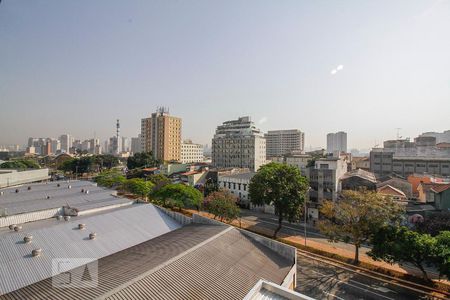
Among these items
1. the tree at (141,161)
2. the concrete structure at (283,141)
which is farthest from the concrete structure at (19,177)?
the concrete structure at (283,141)

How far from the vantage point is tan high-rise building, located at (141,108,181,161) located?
390 feet

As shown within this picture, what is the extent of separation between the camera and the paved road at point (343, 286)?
18353mm

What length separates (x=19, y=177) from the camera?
5550 centimetres

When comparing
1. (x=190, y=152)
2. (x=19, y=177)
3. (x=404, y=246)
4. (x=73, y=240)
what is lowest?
(x=404, y=246)

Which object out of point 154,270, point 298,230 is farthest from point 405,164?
point 154,270

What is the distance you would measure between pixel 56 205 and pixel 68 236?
37.6ft

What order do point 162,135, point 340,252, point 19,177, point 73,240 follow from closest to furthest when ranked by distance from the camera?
point 73,240
point 340,252
point 19,177
point 162,135

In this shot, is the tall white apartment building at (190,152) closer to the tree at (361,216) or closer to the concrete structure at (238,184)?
the concrete structure at (238,184)

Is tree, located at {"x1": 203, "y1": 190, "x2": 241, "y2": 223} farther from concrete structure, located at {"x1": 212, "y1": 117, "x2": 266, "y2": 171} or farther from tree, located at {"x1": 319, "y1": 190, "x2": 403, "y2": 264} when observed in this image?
concrete structure, located at {"x1": 212, "y1": 117, "x2": 266, "y2": 171}

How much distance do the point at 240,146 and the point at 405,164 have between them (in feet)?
159

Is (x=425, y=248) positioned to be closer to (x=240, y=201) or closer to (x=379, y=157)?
(x=240, y=201)

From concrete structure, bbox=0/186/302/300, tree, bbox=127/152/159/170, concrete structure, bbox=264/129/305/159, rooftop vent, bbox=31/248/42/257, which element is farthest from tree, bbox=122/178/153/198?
concrete structure, bbox=264/129/305/159

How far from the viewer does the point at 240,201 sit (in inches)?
1945

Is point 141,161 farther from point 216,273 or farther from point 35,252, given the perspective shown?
point 216,273
